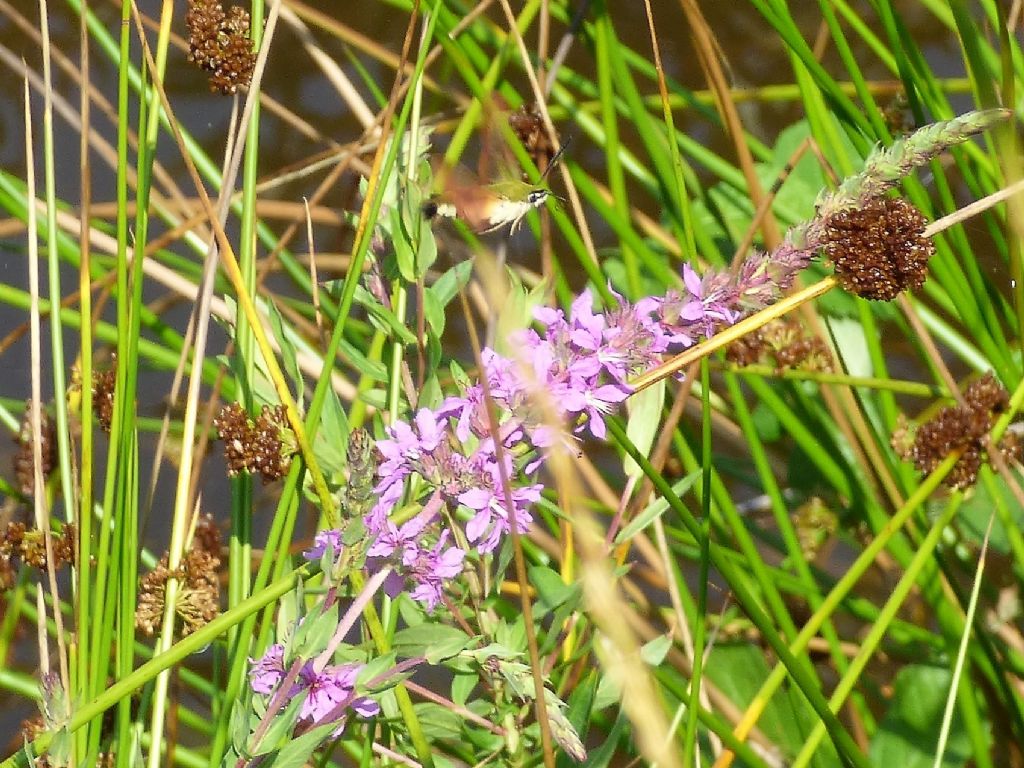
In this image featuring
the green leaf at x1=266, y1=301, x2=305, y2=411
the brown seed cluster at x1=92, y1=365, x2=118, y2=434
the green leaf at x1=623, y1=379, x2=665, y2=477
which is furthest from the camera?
the brown seed cluster at x1=92, y1=365, x2=118, y2=434

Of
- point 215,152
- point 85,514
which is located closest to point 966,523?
point 85,514

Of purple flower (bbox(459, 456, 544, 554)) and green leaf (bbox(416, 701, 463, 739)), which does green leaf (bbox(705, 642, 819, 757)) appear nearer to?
green leaf (bbox(416, 701, 463, 739))

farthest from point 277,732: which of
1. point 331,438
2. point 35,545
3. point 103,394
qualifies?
point 103,394

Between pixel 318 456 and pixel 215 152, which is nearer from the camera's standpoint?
pixel 318 456

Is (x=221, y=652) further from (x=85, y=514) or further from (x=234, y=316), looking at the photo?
(x=234, y=316)

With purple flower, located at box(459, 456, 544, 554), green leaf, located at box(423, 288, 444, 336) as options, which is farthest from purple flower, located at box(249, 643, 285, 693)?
green leaf, located at box(423, 288, 444, 336)

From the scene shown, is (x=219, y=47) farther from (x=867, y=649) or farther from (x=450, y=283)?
(x=867, y=649)
